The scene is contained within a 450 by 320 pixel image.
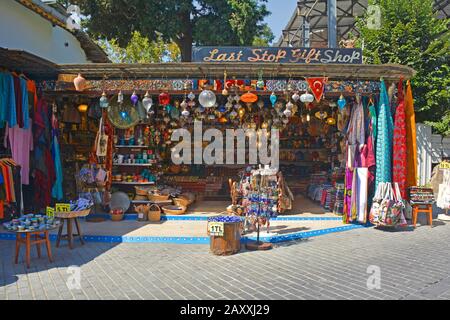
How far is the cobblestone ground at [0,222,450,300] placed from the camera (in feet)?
15.0

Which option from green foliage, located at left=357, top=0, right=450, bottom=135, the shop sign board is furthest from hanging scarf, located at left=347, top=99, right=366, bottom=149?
green foliage, located at left=357, top=0, right=450, bottom=135

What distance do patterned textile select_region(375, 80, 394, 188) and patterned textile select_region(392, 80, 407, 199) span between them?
128mm

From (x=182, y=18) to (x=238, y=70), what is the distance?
393 inches

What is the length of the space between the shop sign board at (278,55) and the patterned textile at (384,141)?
1.06 meters

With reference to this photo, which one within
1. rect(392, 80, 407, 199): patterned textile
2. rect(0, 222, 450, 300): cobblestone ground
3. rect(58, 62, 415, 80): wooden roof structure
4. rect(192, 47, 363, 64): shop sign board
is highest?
rect(192, 47, 363, 64): shop sign board

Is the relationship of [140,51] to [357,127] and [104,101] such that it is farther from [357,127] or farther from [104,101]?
[357,127]

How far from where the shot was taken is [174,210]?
9.32m

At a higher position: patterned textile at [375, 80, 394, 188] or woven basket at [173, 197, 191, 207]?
patterned textile at [375, 80, 394, 188]

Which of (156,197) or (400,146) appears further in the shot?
(156,197)

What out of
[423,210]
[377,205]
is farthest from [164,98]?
[423,210]

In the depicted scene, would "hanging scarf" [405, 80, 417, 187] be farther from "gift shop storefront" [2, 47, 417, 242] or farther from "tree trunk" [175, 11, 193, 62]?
"tree trunk" [175, 11, 193, 62]

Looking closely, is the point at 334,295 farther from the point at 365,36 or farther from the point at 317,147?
the point at 365,36

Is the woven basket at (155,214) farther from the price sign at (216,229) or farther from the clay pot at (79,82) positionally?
the clay pot at (79,82)

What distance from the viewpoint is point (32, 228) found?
567 centimetres
